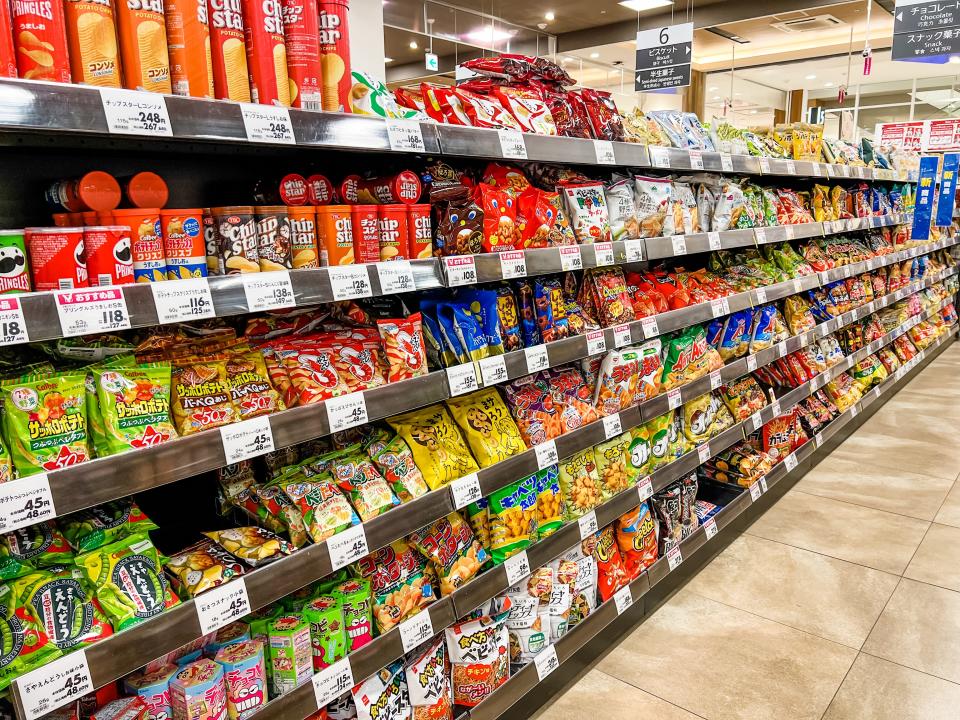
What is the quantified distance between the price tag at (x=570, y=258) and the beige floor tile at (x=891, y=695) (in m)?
1.57

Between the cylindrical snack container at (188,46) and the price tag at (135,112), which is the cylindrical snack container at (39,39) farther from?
the cylindrical snack container at (188,46)

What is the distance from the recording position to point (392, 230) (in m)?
1.68

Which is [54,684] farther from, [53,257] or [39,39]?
[39,39]

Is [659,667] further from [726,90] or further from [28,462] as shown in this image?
[726,90]

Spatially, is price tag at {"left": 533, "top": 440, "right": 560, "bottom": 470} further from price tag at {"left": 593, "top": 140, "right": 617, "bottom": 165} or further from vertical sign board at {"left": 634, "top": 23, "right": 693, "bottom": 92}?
vertical sign board at {"left": 634, "top": 23, "right": 693, "bottom": 92}

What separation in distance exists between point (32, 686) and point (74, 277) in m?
0.66

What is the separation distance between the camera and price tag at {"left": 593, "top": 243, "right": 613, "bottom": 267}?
2262mm

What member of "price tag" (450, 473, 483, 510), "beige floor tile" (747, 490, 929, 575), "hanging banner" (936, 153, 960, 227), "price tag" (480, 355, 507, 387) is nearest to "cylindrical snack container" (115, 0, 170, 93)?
"price tag" (480, 355, 507, 387)

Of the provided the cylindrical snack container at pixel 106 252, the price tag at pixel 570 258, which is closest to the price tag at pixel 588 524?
the price tag at pixel 570 258

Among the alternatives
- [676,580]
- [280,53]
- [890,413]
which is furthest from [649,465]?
[890,413]

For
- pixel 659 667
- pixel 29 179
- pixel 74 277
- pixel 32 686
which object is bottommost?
pixel 659 667

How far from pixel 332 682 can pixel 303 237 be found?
1.00m

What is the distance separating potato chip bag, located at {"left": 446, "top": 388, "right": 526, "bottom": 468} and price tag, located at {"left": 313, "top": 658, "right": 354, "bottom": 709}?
64 centimetres

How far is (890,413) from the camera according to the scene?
526cm
